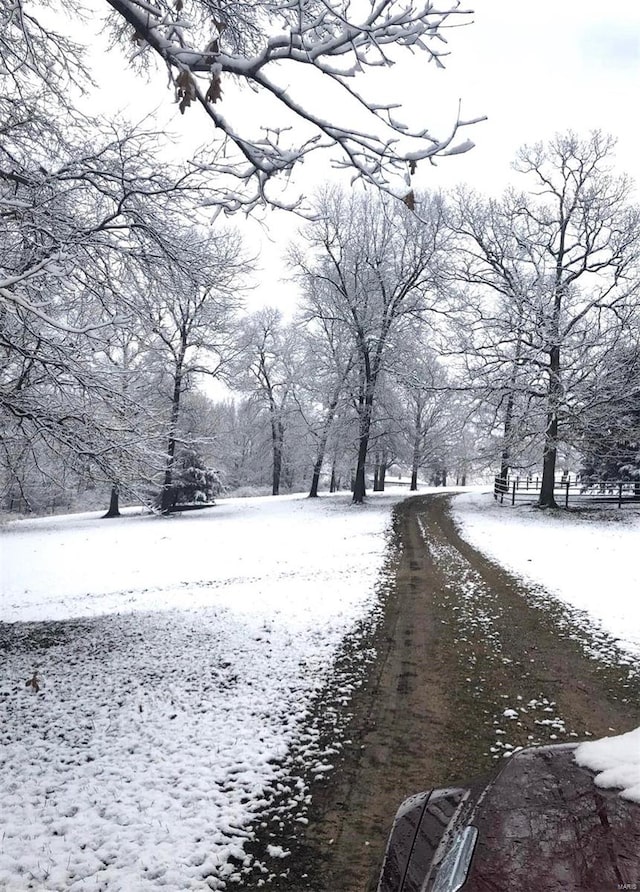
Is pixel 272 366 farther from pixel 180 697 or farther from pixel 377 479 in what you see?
pixel 180 697

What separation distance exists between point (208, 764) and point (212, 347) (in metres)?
22.2

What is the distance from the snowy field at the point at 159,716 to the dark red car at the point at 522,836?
1595 millimetres

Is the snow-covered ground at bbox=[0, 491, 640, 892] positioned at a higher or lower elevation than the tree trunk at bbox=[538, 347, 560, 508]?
lower

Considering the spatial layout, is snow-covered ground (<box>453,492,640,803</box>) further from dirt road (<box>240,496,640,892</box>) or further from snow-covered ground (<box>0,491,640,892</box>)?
dirt road (<box>240,496,640,892</box>)

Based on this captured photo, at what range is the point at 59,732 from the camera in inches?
174

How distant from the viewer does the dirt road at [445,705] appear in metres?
3.15

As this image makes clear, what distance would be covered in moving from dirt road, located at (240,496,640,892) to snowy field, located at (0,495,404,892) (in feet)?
1.08

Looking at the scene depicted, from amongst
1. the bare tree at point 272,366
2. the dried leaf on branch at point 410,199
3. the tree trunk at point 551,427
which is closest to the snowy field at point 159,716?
the dried leaf on branch at point 410,199

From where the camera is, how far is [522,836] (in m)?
1.67

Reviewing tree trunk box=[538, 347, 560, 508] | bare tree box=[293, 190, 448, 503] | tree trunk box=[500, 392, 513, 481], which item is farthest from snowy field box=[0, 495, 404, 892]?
bare tree box=[293, 190, 448, 503]

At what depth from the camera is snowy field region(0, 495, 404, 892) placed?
3.01 m

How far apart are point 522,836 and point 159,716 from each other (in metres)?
3.93

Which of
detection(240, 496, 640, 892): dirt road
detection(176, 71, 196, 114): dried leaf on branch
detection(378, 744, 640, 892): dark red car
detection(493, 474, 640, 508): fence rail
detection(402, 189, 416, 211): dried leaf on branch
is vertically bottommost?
detection(240, 496, 640, 892): dirt road

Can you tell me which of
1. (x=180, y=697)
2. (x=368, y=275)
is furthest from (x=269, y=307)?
(x=180, y=697)
